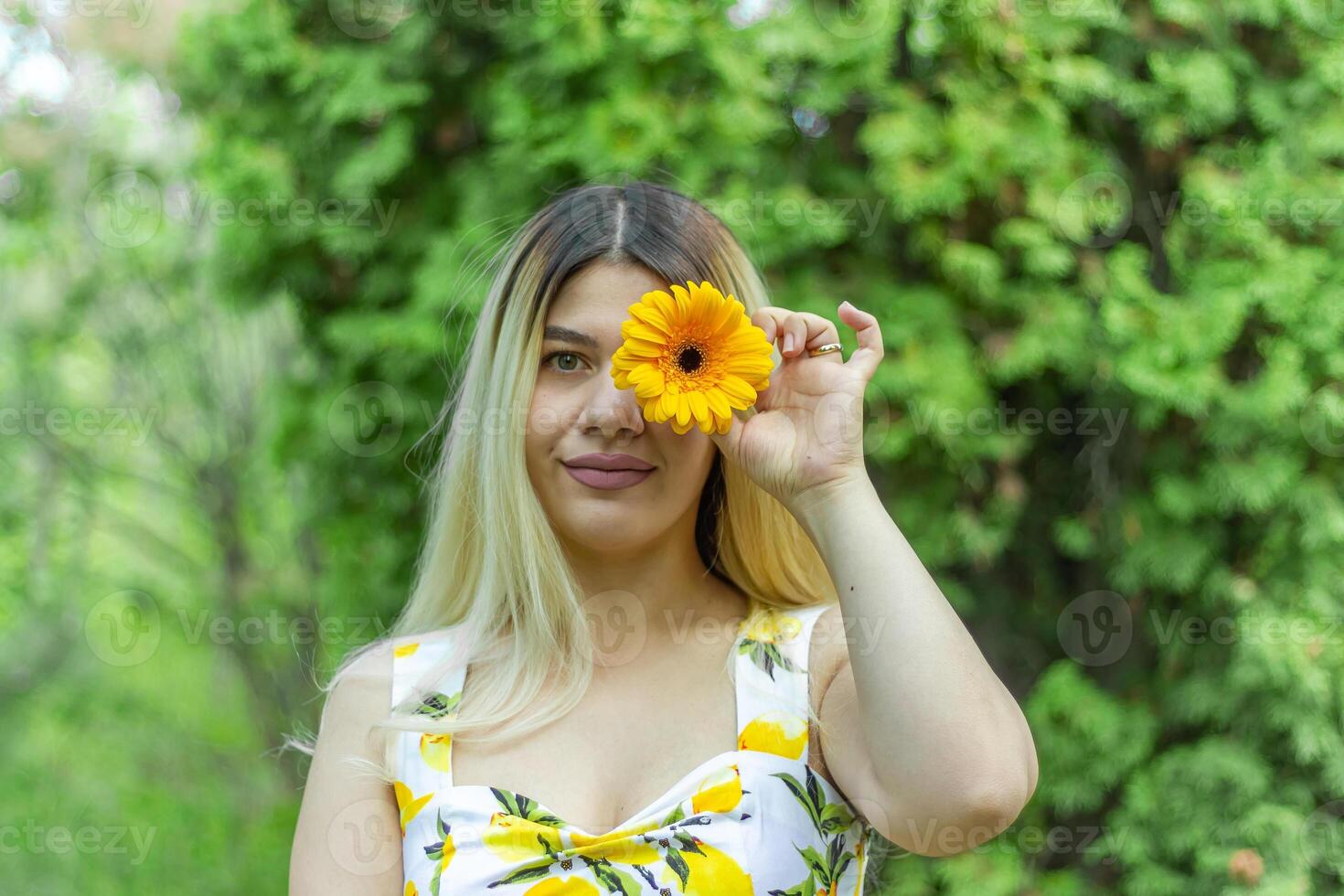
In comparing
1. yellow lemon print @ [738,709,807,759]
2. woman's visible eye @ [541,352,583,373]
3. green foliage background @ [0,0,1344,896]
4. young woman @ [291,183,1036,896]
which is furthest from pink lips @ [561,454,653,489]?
green foliage background @ [0,0,1344,896]

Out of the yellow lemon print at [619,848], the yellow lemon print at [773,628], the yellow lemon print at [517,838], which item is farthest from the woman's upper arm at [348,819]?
the yellow lemon print at [773,628]

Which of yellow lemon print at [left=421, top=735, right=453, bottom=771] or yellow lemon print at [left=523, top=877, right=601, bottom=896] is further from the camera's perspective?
yellow lemon print at [left=421, top=735, right=453, bottom=771]

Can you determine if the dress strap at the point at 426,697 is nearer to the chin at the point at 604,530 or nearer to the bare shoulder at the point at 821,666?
the chin at the point at 604,530

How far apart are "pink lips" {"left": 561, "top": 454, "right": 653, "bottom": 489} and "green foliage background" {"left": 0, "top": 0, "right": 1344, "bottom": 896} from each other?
877 mm

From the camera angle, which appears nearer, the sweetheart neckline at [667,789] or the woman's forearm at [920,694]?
the woman's forearm at [920,694]

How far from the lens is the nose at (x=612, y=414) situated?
1.42 metres

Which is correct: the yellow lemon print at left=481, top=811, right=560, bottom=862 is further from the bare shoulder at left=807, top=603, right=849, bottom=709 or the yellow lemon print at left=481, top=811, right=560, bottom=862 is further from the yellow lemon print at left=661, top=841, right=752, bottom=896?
the bare shoulder at left=807, top=603, right=849, bottom=709

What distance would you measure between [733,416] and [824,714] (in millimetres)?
399

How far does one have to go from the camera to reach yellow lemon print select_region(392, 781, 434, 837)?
4.65 feet

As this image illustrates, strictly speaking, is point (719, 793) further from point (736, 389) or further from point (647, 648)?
point (736, 389)

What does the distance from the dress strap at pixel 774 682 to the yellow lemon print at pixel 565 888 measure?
25 cm

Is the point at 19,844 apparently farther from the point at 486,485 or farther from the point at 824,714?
the point at 824,714

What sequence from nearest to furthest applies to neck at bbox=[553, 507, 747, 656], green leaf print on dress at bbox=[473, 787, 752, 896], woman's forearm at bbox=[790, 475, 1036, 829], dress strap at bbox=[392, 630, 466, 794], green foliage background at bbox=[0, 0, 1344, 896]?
woman's forearm at bbox=[790, 475, 1036, 829], green leaf print on dress at bbox=[473, 787, 752, 896], dress strap at bbox=[392, 630, 466, 794], neck at bbox=[553, 507, 747, 656], green foliage background at bbox=[0, 0, 1344, 896]

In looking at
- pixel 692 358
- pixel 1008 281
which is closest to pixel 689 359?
pixel 692 358
